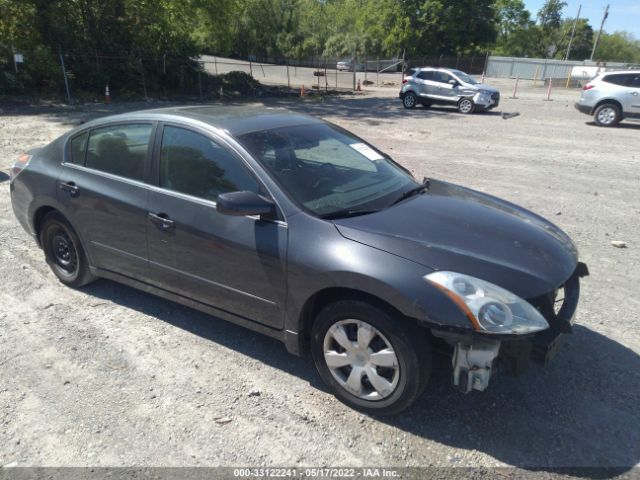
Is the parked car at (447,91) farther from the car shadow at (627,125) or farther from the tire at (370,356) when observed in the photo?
the tire at (370,356)

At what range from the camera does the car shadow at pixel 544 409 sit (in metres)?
2.70

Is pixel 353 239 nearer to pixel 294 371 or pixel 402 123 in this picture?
pixel 294 371

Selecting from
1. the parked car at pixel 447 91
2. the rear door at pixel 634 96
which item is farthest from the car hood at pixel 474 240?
the parked car at pixel 447 91

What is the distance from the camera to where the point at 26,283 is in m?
4.63

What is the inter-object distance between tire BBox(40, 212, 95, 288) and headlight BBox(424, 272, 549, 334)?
10.3 ft

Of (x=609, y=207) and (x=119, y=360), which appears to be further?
(x=609, y=207)

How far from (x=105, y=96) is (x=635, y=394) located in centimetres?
2281

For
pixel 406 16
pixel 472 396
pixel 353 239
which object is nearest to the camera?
pixel 353 239

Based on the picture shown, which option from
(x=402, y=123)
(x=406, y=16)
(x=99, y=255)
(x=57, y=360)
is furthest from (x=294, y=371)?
(x=406, y=16)

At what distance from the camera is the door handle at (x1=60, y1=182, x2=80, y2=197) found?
408 cm

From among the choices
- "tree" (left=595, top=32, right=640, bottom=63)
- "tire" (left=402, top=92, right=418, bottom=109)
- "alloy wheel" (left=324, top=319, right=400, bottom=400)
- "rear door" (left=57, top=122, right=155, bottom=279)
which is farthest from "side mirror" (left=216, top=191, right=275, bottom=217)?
"tree" (left=595, top=32, right=640, bottom=63)

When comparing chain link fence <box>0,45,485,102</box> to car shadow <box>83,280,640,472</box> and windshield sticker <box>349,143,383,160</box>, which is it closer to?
windshield sticker <box>349,143,383,160</box>

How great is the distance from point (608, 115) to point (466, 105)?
17.9 feet

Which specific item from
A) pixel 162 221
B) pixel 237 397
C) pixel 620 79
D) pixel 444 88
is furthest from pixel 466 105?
pixel 237 397
